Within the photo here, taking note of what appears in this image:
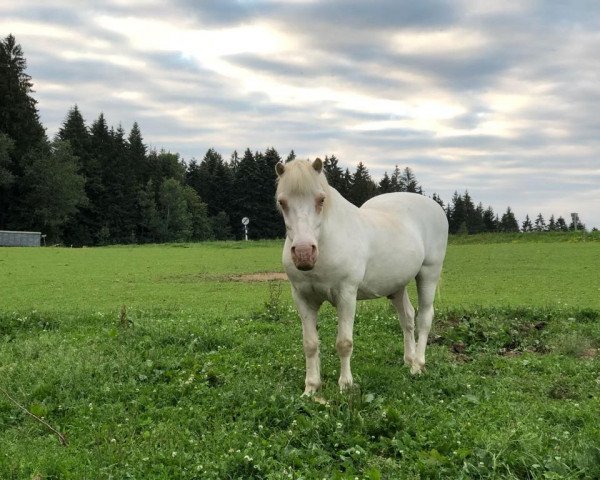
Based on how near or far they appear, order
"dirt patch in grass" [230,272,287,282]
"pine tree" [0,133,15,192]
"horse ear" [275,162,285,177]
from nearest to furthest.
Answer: "horse ear" [275,162,285,177]
"dirt patch in grass" [230,272,287,282]
"pine tree" [0,133,15,192]

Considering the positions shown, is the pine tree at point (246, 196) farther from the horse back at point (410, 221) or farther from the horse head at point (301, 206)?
the horse head at point (301, 206)

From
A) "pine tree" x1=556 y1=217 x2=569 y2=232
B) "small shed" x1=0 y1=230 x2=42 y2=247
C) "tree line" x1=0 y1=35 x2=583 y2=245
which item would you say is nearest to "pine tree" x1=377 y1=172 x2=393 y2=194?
"tree line" x1=0 y1=35 x2=583 y2=245

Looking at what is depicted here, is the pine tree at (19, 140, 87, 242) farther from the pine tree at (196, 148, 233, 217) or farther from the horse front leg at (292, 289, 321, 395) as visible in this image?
the horse front leg at (292, 289, 321, 395)

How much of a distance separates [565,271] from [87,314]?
12.9m

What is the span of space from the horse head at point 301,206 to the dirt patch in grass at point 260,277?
10943mm

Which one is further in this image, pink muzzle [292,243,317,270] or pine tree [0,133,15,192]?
pine tree [0,133,15,192]

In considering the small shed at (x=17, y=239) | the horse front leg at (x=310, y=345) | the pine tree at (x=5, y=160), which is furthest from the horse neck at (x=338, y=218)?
the pine tree at (x=5, y=160)

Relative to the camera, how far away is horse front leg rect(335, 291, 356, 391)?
534 centimetres

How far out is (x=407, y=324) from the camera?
676 cm

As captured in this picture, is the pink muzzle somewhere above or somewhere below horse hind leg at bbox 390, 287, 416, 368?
above

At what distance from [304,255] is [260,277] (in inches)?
479

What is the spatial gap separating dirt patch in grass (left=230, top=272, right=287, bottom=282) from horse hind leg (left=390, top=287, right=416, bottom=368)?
923 centimetres

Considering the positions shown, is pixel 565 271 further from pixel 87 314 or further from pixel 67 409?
pixel 67 409

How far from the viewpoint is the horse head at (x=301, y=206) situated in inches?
182
